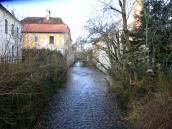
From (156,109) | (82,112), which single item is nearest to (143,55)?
(82,112)

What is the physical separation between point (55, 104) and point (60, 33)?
3985 cm

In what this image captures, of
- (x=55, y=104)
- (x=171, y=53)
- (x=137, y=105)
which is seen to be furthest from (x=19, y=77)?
(x=171, y=53)

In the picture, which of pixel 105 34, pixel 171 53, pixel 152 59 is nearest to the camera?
pixel 171 53

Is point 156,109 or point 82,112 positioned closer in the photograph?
point 156,109

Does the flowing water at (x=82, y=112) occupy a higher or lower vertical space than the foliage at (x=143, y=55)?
lower

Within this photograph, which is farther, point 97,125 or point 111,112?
point 111,112

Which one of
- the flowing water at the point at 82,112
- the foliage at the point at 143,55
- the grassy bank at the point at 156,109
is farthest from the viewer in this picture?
the foliage at the point at 143,55

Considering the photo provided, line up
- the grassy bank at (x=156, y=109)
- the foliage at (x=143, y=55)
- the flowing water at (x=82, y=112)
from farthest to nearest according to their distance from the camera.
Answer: the foliage at (x=143, y=55) → the flowing water at (x=82, y=112) → the grassy bank at (x=156, y=109)

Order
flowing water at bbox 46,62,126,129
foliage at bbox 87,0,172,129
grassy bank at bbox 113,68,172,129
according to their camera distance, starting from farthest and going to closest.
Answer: foliage at bbox 87,0,172,129, flowing water at bbox 46,62,126,129, grassy bank at bbox 113,68,172,129

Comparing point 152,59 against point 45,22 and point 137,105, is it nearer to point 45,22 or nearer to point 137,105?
point 137,105

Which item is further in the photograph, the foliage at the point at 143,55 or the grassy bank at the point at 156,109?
the foliage at the point at 143,55

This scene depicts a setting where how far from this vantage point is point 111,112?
45.0 feet

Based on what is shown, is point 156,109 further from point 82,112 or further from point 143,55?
point 143,55

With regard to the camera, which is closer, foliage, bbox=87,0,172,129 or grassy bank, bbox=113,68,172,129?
grassy bank, bbox=113,68,172,129
